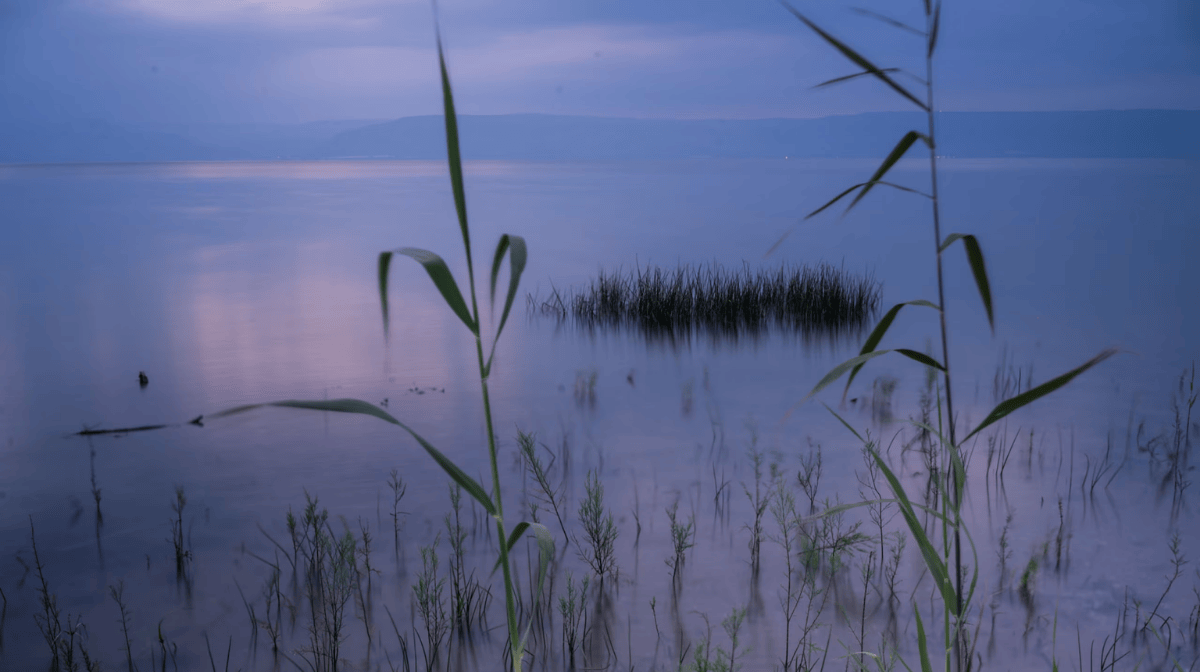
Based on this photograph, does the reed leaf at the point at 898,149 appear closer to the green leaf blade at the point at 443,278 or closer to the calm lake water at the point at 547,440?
the green leaf blade at the point at 443,278

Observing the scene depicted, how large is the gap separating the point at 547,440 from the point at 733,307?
12.5ft

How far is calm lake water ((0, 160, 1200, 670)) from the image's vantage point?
10.1 ft

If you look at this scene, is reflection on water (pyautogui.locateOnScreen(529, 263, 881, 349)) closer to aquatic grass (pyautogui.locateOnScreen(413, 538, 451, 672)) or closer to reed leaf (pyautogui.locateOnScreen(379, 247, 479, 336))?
aquatic grass (pyautogui.locateOnScreen(413, 538, 451, 672))

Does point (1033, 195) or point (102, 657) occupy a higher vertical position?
point (1033, 195)

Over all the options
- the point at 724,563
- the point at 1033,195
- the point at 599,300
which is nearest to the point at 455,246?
the point at 599,300

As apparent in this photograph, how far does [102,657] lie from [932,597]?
2.93 metres

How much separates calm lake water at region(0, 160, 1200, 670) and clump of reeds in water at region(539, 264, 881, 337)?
0.43m

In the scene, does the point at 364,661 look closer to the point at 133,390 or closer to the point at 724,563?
the point at 724,563

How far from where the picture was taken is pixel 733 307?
868cm

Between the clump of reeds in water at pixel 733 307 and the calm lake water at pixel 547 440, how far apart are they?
427 millimetres

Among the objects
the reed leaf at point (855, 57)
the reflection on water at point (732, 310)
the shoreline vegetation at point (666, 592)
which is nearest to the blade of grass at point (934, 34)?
the reed leaf at point (855, 57)

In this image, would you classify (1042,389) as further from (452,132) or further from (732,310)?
(732,310)

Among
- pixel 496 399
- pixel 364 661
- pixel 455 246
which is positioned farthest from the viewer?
pixel 455 246

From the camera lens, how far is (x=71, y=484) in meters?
4.73
